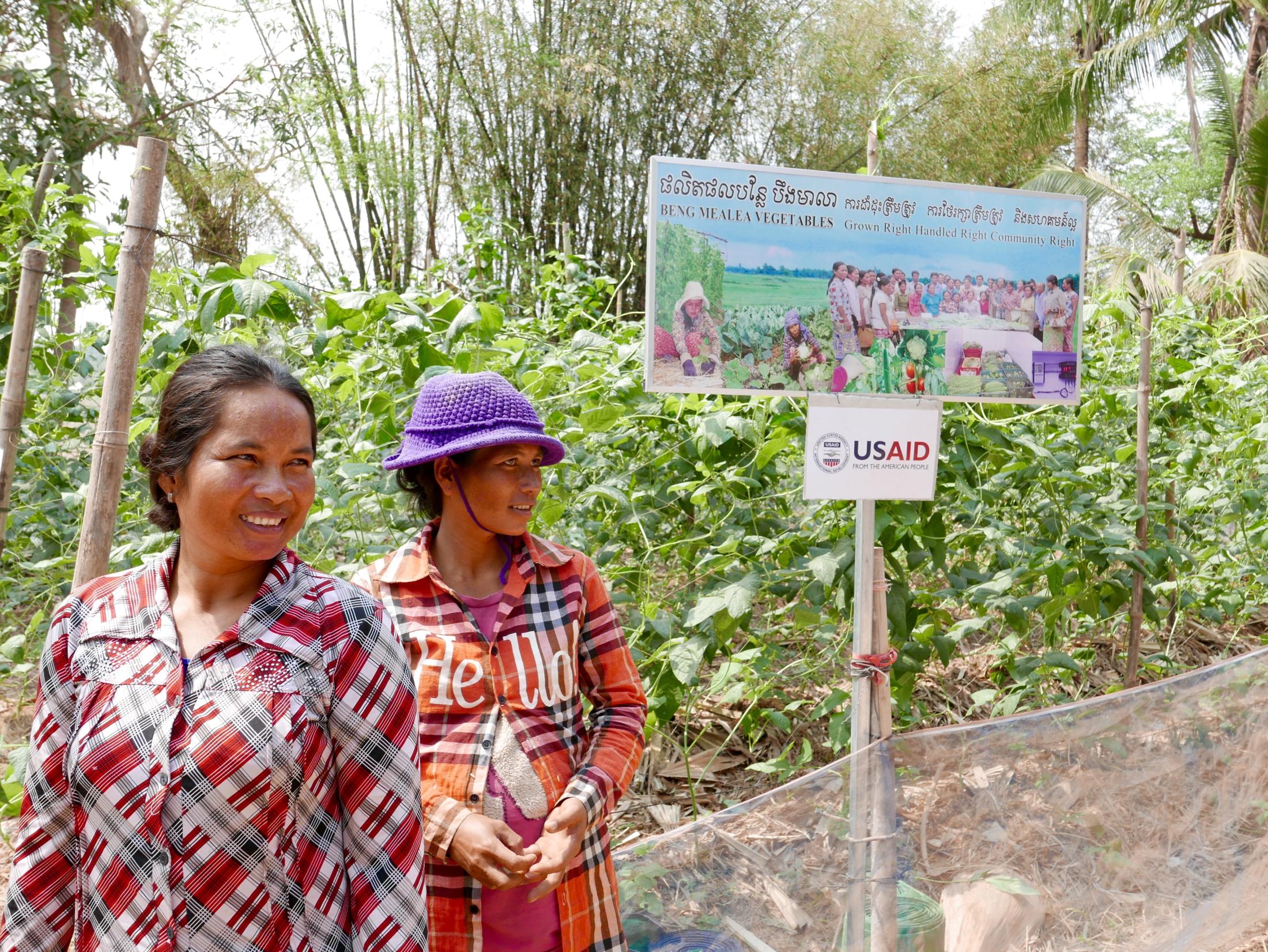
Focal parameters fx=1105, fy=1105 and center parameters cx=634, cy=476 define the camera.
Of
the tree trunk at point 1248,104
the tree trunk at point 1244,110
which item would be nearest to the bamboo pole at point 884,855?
the tree trunk at point 1244,110

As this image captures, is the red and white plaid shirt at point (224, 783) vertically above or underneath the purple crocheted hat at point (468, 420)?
underneath

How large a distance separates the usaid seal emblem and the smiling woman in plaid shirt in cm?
84

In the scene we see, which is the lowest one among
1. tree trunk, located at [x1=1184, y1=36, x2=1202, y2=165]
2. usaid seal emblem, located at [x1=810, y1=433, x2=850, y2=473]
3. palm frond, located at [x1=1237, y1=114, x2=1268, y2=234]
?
usaid seal emblem, located at [x1=810, y1=433, x2=850, y2=473]

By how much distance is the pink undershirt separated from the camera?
1033mm

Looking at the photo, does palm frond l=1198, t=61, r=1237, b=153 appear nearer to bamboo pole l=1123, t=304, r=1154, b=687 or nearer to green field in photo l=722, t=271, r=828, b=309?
bamboo pole l=1123, t=304, r=1154, b=687

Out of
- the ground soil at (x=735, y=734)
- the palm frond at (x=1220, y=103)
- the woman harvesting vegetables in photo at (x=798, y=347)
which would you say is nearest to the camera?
the woman harvesting vegetables in photo at (x=798, y=347)

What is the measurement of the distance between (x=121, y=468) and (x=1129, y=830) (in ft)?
5.07

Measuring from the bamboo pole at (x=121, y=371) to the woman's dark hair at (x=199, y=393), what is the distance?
21.4 inches

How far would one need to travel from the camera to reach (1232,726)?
6.04ft

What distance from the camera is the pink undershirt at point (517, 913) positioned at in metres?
1.03

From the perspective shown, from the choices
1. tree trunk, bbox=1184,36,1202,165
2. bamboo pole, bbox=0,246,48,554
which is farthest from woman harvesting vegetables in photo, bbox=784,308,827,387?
tree trunk, bbox=1184,36,1202,165

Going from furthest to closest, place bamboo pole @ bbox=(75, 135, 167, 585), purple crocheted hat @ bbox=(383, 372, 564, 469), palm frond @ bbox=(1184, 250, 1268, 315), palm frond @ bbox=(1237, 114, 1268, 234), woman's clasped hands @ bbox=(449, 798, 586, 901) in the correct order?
1. palm frond @ bbox=(1237, 114, 1268, 234)
2. palm frond @ bbox=(1184, 250, 1268, 315)
3. bamboo pole @ bbox=(75, 135, 167, 585)
4. purple crocheted hat @ bbox=(383, 372, 564, 469)
5. woman's clasped hands @ bbox=(449, 798, 586, 901)

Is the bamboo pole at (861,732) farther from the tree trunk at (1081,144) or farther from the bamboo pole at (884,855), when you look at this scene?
the tree trunk at (1081,144)

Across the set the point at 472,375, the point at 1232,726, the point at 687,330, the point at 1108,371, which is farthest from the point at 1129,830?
the point at 1108,371
